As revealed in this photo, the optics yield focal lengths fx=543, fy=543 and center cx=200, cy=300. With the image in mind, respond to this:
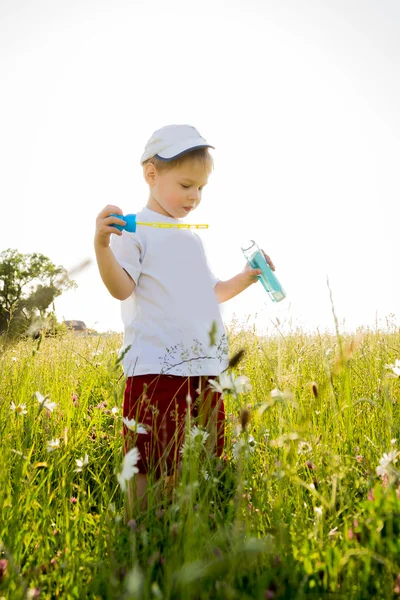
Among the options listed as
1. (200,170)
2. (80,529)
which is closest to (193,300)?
(200,170)

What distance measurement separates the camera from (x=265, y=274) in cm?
290

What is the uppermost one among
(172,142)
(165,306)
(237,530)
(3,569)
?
(172,142)

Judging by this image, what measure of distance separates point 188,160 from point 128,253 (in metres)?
0.57

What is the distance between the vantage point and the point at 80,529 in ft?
5.79

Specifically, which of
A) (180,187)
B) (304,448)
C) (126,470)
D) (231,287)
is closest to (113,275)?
(180,187)

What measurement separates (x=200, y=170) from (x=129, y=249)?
546 millimetres

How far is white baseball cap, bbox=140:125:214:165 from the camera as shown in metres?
2.65

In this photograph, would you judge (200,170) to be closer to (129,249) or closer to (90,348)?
(129,249)

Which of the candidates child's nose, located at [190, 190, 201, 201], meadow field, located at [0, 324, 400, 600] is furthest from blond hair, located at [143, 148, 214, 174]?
meadow field, located at [0, 324, 400, 600]

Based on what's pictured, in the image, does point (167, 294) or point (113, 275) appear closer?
point (113, 275)

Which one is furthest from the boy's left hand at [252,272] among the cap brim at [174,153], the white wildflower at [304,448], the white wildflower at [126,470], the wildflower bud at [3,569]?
the wildflower bud at [3,569]

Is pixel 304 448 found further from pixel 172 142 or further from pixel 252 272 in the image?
pixel 172 142

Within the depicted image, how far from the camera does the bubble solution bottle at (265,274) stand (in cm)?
285

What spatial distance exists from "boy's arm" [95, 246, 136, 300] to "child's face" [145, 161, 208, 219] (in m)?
0.45
